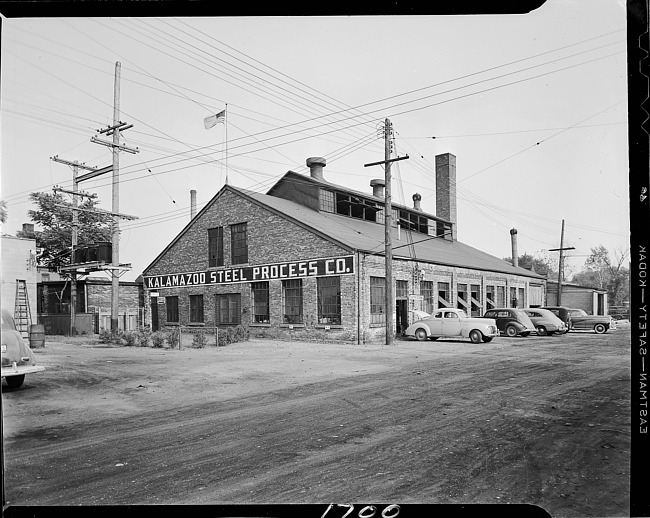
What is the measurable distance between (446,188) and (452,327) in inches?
41.5

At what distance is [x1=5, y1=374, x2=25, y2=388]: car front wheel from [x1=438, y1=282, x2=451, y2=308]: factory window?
7.54 feet

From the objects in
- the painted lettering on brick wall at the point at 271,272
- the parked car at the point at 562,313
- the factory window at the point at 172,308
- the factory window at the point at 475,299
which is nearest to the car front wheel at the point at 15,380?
the factory window at the point at 172,308

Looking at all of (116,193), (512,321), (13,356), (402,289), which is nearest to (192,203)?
(116,193)

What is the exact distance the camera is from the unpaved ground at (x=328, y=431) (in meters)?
1.77

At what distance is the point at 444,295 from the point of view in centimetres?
281

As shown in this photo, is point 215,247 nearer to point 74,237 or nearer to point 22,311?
point 74,237

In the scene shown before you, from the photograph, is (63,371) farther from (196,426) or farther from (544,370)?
(544,370)

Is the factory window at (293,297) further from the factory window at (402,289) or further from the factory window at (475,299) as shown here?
the factory window at (475,299)

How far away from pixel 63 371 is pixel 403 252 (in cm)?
210

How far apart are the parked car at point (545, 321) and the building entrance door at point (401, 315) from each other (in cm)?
83

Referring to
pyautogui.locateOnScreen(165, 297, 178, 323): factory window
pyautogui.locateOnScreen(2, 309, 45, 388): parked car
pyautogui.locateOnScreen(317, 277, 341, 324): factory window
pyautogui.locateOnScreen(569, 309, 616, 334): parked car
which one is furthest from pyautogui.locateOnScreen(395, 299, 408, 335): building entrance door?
pyautogui.locateOnScreen(2, 309, 45, 388): parked car

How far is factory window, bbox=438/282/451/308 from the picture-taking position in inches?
109

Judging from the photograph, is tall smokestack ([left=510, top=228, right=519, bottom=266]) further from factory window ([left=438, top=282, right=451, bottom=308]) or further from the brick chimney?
factory window ([left=438, top=282, right=451, bottom=308])

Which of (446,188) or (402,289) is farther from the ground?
(446,188)
